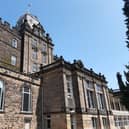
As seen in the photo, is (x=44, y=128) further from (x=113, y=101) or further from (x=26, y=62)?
(x=113, y=101)

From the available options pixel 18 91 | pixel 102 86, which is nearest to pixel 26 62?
pixel 18 91

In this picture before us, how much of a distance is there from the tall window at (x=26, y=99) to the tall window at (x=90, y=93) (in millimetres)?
8775

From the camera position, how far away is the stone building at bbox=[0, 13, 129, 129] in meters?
16.5

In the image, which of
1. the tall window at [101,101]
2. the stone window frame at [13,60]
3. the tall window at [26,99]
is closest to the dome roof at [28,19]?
the stone window frame at [13,60]

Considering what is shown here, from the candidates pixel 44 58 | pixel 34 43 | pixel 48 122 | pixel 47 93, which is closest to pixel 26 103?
pixel 47 93

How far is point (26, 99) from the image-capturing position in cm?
1833

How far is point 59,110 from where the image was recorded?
733 inches

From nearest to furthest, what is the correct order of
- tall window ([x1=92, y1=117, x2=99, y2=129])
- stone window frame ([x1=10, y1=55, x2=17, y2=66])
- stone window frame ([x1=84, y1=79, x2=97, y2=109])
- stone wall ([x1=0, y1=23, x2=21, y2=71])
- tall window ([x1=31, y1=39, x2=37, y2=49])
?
tall window ([x1=92, y1=117, x2=99, y2=129]) < stone window frame ([x1=84, y1=79, x2=97, y2=109]) < stone wall ([x1=0, y1=23, x2=21, y2=71]) < stone window frame ([x1=10, y1=55, x2=17, y2=66]) < tall window ([x1=31, y1=39, x2=37, y2=49])

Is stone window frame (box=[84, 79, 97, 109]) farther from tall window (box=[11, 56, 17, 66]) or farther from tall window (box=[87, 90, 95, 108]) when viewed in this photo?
tall window (box=[11, 56, 17, 66])

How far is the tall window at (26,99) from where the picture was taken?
17.8 metres

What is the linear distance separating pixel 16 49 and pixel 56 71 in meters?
12.6

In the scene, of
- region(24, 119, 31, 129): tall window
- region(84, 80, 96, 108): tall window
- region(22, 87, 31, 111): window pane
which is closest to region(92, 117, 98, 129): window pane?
region(84, 80, 96, 108): tall window

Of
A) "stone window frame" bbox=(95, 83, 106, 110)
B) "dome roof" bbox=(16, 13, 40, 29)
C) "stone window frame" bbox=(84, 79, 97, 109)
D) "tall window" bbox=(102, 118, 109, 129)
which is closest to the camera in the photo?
"stone window frame" bbox=(84, 79, 97, 109)

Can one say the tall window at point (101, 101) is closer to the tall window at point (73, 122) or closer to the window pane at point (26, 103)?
the tall window at point (73, 122)
